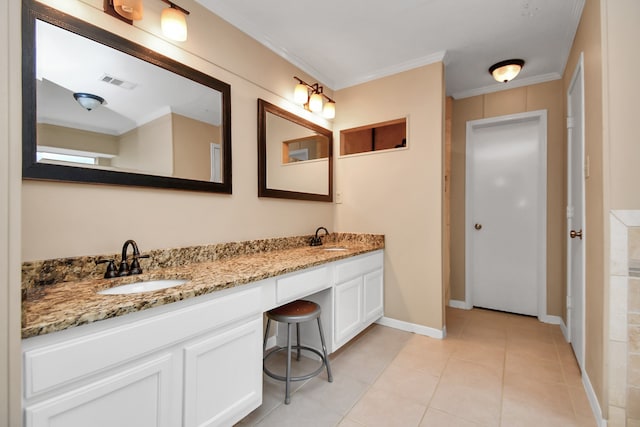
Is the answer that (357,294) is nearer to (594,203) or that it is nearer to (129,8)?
(594,203)

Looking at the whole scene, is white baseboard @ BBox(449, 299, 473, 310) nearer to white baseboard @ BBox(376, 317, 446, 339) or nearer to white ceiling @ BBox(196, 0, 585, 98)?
white baseboard @ BBox(376, 317, 446, 339)

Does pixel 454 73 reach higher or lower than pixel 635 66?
higher

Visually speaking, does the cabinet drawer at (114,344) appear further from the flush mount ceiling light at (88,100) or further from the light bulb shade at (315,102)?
the light bulb shade at (315,102)

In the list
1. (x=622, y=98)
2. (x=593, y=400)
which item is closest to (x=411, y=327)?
(x=593, y=400)

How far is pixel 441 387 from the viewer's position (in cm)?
185

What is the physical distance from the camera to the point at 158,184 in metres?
1.60

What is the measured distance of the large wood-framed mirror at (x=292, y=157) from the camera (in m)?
2.28

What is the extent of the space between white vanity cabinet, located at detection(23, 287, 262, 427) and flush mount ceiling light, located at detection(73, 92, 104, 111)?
106 cm

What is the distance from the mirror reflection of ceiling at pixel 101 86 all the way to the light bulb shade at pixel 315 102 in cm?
114

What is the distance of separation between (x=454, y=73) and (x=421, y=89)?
1.96 feet

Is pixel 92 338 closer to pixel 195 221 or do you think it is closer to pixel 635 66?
pixel 195 221

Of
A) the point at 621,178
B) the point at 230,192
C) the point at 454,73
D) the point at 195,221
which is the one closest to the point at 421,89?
the point at 454,73

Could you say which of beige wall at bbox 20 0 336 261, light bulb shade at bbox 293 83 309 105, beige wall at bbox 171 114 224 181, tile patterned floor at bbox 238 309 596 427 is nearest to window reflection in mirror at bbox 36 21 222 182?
beige wall at bbox 171 114 224 181

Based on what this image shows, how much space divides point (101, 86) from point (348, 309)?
2.10m
